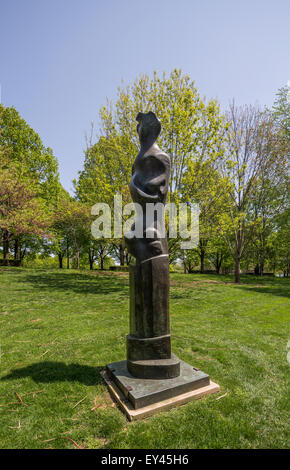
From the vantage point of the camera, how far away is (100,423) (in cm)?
265

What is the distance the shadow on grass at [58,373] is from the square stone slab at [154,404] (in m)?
0.37

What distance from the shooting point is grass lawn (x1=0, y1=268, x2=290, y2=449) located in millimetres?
2479

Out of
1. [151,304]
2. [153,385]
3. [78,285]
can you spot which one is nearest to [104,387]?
[153,385]

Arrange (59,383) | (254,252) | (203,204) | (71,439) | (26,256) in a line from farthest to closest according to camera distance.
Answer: (26,256), (254,252), (203,204), (59,383), (71,439)

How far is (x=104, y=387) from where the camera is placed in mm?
3379

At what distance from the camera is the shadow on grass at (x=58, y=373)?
356 cm

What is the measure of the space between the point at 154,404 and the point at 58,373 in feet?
5.71

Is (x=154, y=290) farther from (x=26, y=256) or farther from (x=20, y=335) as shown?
(x=26, y=256)

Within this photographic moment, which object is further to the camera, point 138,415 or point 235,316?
point 235,316

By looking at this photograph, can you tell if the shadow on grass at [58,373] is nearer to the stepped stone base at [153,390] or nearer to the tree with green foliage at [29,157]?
the stepped stone base at [153,390]

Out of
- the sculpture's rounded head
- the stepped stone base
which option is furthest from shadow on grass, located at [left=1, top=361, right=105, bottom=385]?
the sculpture's rounded head

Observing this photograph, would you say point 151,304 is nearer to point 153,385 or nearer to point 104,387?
point 153,385

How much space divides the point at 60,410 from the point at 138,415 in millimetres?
993

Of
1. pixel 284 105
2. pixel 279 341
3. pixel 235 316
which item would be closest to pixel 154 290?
pixel 279 341
